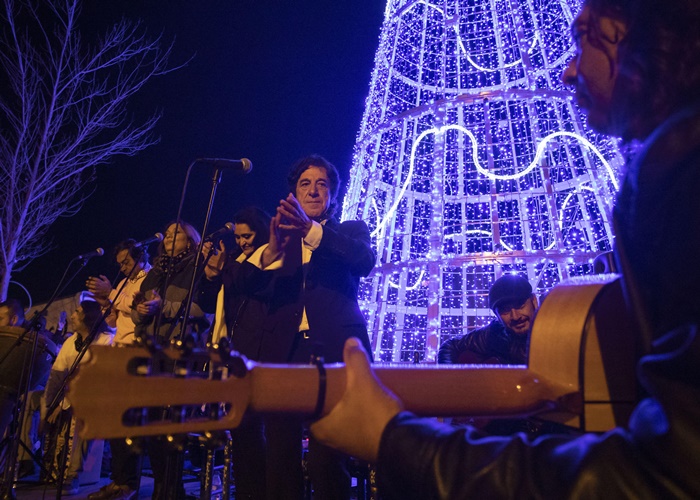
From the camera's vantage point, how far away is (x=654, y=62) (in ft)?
Result: 3.07

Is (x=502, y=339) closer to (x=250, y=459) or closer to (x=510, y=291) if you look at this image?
(x=510, y=291)

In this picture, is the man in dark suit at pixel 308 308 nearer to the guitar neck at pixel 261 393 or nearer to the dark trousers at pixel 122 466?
the guitar neck at pixel 261 393

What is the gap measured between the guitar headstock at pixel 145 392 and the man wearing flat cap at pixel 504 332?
9.65 ft

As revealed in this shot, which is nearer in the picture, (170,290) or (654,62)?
(654,62)

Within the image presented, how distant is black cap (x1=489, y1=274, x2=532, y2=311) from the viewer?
3.57 m

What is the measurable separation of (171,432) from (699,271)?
3.35 ft

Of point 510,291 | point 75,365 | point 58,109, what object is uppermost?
point 58,109

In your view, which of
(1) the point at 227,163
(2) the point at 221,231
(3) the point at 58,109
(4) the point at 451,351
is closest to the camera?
(1) the point at 227,163

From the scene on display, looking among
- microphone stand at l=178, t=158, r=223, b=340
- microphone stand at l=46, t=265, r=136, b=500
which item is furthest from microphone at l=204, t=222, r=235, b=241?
microphone stand at l=46, t=265, r=136, b=500

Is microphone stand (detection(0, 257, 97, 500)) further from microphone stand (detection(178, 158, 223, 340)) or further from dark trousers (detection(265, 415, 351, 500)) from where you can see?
dark trousers (detection(265, 415, 351, 500))

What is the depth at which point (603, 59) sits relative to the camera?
110 cm

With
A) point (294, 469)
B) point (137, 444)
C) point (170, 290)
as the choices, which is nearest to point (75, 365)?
point (170, 290)

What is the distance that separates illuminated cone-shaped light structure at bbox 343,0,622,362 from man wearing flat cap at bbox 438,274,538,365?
640 mm

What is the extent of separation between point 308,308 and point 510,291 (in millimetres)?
1933
